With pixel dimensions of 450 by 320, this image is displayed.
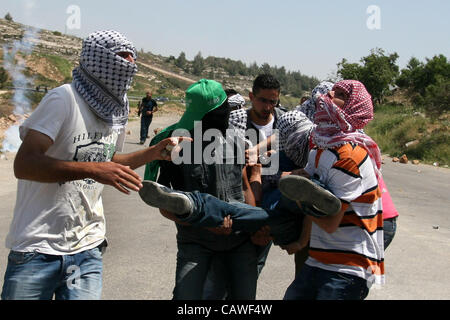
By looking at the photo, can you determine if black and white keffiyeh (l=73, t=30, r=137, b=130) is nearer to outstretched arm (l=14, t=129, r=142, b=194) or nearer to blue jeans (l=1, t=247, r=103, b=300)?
outstretched arm (l=14, t=129, r=142, b=194)

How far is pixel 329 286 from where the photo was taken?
292 centimetres

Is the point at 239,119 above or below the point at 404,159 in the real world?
above

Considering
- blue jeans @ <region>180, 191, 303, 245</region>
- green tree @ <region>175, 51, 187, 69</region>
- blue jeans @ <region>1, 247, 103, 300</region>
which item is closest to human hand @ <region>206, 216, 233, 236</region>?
blue jeans @ <region>180, 191, 303, 245</region>

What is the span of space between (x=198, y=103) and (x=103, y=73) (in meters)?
0.68

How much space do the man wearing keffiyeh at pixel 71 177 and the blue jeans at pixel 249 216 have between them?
0.53 metres

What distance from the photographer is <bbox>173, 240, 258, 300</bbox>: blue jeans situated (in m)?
3.28

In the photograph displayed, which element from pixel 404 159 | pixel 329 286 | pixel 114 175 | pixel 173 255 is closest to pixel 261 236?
pixel 329 286

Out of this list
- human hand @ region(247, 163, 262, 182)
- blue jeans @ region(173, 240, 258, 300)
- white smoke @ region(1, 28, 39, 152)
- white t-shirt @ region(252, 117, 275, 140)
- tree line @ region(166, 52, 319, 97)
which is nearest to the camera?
blue jeans @ region(173, 240, 258, 300)

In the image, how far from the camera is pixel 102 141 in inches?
119

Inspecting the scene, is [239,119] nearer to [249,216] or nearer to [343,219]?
[249,216]

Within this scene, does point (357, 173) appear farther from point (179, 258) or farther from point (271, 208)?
point (179, 258)

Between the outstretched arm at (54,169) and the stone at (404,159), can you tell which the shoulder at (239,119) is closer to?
the outstretched arm at (54,169)

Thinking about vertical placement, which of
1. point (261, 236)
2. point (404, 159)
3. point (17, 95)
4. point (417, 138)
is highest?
point (261, 236)
